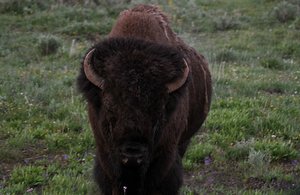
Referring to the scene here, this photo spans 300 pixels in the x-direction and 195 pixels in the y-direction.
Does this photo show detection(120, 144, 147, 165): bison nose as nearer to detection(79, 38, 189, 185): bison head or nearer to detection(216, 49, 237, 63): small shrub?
detection(79, 38, 189, 185): bison head

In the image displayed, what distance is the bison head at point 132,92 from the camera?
4316 millimetres

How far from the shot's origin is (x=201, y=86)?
6.89 m

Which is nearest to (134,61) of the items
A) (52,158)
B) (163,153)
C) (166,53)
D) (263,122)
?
(166,53)

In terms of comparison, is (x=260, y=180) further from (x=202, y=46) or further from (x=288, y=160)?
(x=202, y=46)

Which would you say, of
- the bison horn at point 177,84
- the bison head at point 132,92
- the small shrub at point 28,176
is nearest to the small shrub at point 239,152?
the small shrub at point 28,176

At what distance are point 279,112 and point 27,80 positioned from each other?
450 centimetres

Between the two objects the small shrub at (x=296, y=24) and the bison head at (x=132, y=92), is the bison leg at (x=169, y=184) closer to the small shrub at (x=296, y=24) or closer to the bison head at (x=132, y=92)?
the bison head at (x=132, y=92)

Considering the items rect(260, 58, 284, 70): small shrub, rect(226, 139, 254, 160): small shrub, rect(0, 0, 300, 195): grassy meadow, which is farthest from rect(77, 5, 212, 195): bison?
rect(260, 58, 284, 70): small shrub

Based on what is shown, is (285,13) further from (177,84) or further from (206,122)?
(177,84)

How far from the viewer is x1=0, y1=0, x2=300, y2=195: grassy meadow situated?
22.2 feet

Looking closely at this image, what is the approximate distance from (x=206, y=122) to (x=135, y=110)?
443 cm

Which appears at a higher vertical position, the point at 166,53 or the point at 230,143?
the point at 166,53

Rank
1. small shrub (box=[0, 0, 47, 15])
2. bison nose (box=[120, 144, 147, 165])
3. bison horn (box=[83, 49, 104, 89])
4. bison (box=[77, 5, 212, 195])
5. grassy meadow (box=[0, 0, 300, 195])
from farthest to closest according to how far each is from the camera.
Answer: small shrub (box=[0, 0, 47, 15]) → grassy meadow (box=[0, 0, 300, 195]) → bison horn (box=[83, 49, 104, 89]) → bison (box=[77, 5, 212, 195]) → bison nose (box=[120, 144, 147, 165])

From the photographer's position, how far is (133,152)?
4242 millimetres
